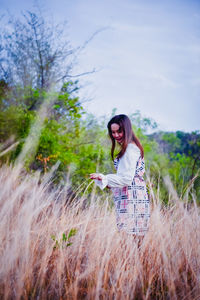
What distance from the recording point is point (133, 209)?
190cm

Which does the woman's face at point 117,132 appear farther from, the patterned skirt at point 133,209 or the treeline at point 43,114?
the treeline at point 43,114

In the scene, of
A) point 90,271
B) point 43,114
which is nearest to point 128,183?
point 90,271

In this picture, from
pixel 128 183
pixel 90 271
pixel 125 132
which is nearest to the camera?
pixel 90 271

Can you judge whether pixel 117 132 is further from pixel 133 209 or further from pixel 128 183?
pixel 133 209

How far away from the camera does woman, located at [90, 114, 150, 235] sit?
1811mm

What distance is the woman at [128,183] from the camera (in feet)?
5.94

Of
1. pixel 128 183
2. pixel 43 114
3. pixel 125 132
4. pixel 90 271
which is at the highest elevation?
pixel 43 114

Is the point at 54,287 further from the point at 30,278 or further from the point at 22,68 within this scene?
the point at 22,68

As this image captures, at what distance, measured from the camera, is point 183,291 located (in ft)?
4.98

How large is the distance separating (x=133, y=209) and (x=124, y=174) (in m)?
0.34

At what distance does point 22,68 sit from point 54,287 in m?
Answer: 6.37

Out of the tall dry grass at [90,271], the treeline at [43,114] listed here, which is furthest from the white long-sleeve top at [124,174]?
the treeline at [43,114]

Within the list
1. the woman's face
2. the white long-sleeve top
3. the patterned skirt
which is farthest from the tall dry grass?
the woman's face

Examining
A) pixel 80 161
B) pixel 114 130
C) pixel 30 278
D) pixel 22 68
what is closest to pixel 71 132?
pixel 80 161
